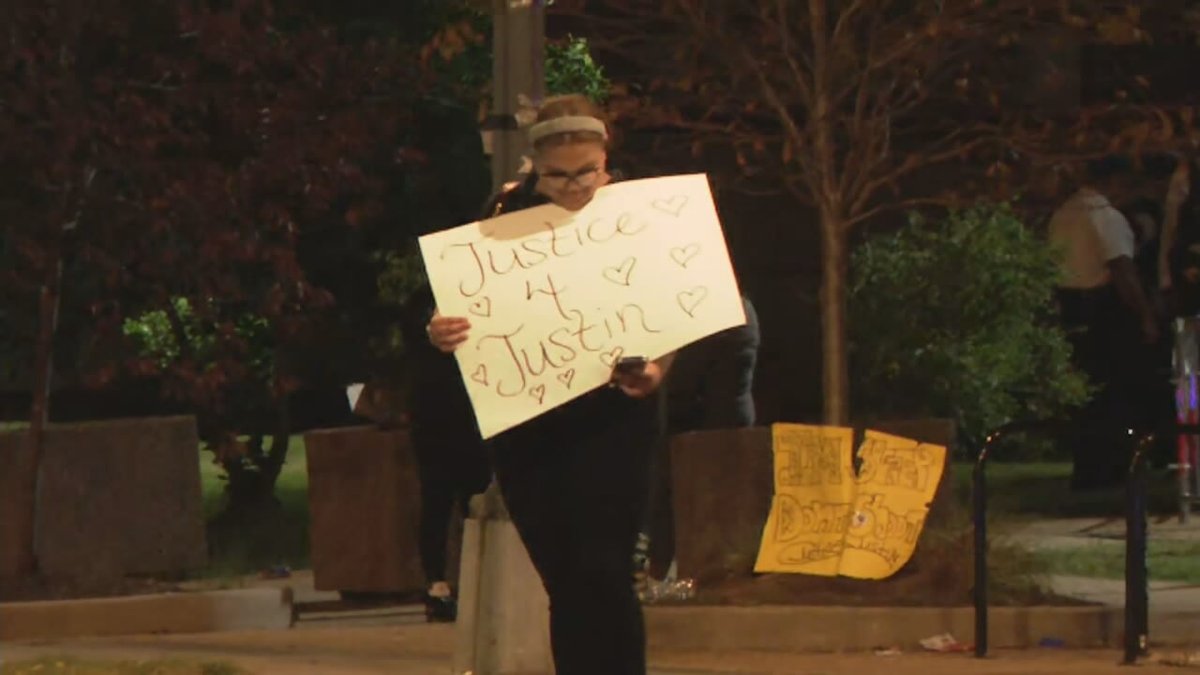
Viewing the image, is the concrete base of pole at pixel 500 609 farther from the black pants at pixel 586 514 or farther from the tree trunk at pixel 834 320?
the tree trunk at pixel 834 320

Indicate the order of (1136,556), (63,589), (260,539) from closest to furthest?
(1136,556) < (63,589) < (260,539)

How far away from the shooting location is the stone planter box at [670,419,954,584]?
34.0ft

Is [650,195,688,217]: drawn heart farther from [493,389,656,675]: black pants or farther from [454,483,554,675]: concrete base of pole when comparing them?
[454,483,554,675]: concrete base of pole

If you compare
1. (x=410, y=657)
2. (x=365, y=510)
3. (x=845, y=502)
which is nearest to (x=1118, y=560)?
(x=845, y=502)

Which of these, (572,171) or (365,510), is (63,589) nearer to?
(365,510)

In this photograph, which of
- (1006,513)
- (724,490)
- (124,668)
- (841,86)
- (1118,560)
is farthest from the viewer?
(1006,513)

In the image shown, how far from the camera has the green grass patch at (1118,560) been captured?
37.7 feet

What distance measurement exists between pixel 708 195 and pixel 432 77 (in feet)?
19.2

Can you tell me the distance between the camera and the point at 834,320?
10.7 metres

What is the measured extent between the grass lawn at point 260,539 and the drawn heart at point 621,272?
7704 millimetres

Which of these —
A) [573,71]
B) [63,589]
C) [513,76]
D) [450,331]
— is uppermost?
[573,71]

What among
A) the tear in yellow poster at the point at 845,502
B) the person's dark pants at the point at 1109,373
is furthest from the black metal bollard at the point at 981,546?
the person's dark pants at the point at 1109,373

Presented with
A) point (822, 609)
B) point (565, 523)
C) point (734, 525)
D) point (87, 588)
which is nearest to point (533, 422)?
point (565, 523)

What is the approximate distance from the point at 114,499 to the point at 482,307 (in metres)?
6.62
